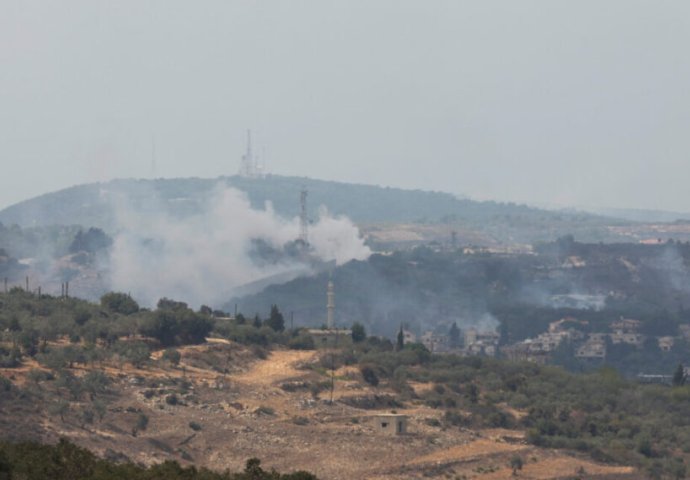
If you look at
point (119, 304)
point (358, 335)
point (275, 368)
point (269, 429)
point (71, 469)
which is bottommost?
point (269, 429)

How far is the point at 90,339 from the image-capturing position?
4936 inches

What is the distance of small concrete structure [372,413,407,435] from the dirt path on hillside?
9.66 meters

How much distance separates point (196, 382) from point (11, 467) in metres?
46.4

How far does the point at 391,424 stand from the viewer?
114 meters

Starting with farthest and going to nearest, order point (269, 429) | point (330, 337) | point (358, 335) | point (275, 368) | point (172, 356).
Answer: point (358, 335) → point (330, 337) → point (275, 368) → point (172, 356) → point (269, 429)

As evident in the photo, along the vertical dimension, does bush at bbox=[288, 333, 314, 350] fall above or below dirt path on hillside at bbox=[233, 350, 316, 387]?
above

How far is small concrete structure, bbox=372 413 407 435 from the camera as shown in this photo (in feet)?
371

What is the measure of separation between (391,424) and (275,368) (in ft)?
53.8

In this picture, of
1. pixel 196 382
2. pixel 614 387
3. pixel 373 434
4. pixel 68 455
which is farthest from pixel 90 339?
pixel 68 455

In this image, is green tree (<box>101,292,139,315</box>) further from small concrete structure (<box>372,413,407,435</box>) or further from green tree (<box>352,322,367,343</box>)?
small concrete structure (<box>372,413,407,435</box>)

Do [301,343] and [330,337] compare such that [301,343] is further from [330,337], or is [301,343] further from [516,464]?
[516,464]

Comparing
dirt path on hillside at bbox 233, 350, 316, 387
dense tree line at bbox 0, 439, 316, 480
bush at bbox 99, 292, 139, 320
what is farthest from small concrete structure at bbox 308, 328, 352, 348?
dense tree line at bbox 0, 439, 316, 480

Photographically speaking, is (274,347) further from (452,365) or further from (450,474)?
(450,474)

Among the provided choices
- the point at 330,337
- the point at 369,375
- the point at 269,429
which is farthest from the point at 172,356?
the point at 330,337
